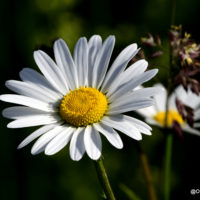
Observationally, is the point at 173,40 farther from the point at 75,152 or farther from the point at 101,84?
the point at 75,152

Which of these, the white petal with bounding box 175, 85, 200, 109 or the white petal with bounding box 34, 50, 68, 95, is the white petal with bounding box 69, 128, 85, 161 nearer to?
the white petal with bounding box 34, 50, 68, 95

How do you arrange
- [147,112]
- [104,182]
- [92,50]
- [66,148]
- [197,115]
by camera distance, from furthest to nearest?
[66,148], [147,112], [197,115], [92,50], [104,182]

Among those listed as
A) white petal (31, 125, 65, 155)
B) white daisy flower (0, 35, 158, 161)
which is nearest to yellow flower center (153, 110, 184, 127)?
white daisy flower (0, 35, 158, 161)

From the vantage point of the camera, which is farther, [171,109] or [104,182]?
[171,109]

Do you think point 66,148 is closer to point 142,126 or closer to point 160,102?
point 160,102

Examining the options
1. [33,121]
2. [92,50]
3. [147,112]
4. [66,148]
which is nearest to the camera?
[33,121]

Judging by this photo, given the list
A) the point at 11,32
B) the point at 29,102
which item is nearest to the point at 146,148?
the point at 11,32

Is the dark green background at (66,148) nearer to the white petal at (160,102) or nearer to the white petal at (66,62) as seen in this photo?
the white petal at (160,102)

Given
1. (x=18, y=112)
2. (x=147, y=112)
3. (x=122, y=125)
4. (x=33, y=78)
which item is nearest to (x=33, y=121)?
(x=18, y=112)
